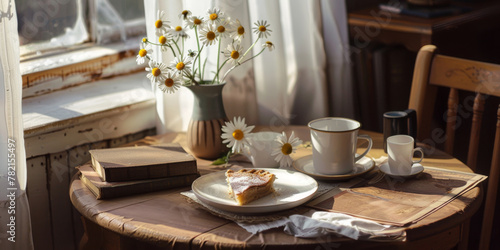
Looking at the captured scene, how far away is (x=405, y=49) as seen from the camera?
2.11m

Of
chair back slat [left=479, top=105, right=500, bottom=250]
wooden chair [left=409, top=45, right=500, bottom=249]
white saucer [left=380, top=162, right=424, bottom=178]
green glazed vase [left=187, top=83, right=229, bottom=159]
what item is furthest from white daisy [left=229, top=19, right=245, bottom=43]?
chair back slat [left=479, top=105, right=500, bottom=250]

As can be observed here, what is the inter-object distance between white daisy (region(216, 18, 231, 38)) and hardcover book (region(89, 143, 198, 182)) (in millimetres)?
291

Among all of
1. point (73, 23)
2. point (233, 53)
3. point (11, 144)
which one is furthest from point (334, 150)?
point (73, 23)

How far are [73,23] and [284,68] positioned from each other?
692 mm

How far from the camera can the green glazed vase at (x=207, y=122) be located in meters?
1.39

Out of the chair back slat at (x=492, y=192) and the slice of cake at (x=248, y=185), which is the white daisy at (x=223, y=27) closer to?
the slice of cake at (x=248, y=185)

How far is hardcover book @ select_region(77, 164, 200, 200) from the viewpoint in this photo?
3.94ft

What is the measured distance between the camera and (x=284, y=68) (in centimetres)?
175

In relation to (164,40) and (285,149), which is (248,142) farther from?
(164,40)

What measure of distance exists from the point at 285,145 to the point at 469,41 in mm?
1109

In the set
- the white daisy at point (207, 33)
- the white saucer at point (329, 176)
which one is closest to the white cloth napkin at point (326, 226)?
the white saucer at point (329, 176)

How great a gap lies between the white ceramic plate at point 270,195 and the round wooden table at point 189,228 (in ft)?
0.11

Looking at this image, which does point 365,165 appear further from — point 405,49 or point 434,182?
point 405,49

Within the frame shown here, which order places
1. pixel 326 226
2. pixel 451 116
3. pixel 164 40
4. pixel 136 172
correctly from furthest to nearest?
1. pixel 451 116
2. pixel 164 40
3. pixel 136 172
4. pixel 326 226
